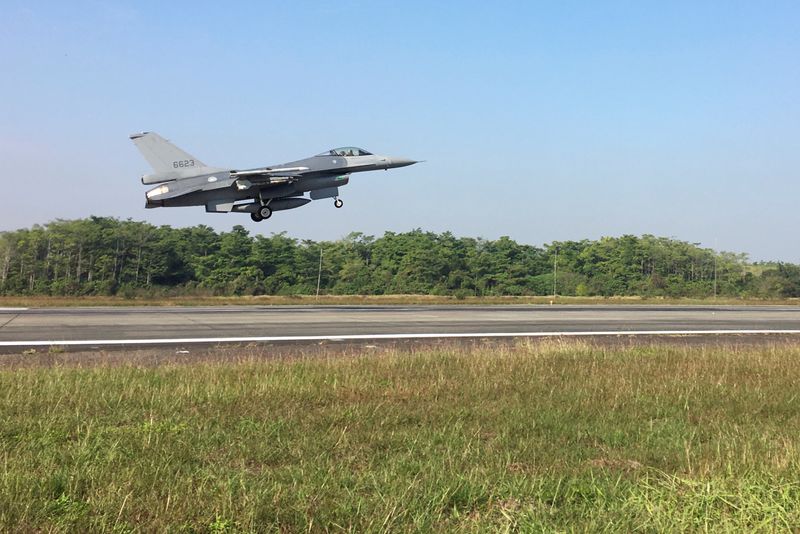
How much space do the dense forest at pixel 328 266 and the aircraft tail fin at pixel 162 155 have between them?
3252 cm

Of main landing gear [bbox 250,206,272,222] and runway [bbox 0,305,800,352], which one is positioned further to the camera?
main landing gear [bbox 250,206,272,222]

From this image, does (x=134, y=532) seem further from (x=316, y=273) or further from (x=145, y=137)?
(x=316, y=273)

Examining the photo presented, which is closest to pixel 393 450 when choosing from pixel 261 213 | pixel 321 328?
pixel 321 328

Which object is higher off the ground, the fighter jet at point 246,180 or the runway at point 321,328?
the fighter jet at point 246,180

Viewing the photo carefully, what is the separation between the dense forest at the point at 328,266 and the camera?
76.4m

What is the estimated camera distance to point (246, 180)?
30.0 metres

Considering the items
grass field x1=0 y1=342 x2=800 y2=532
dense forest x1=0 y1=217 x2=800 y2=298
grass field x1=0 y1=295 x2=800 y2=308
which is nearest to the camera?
grass field x1=0 y1=342 x2=800 y2=532

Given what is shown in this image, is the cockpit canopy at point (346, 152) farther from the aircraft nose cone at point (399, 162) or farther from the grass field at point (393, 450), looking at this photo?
the grass field at point (393, 450)

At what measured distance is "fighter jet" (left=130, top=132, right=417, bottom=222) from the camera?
2989cm

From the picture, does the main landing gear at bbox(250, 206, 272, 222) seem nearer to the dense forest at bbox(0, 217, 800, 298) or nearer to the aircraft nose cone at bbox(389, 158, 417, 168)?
the aircraft nose cone at bbox(389, 158, 417, 168)

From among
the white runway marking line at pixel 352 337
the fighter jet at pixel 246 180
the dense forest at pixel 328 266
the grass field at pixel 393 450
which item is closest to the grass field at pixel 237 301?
the dense forest at pixel 328 266

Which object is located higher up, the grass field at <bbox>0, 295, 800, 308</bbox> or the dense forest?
the dense forest

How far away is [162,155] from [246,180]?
435 centimetres

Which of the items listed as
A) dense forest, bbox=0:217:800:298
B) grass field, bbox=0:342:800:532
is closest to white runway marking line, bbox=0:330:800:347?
grass field, bbox=0:342:800:532
